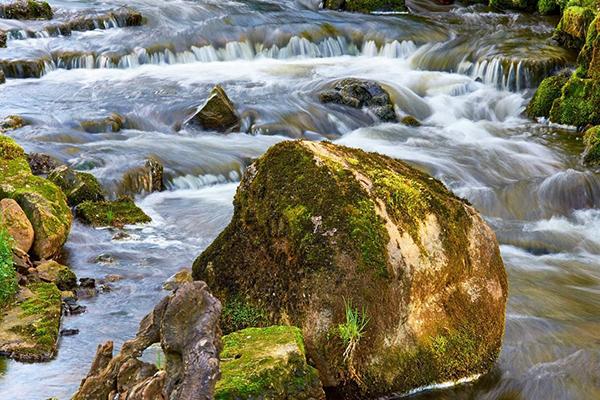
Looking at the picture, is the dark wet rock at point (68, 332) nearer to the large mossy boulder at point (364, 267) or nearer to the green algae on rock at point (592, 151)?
the large mossy boulder at point (364, 267)

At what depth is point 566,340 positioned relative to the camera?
22.0 ft

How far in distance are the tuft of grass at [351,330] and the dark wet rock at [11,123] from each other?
8738 mm

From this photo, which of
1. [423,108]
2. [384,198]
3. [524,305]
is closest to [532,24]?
[423,108]

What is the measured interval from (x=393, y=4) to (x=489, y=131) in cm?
865

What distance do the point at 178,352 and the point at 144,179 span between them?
7556 millimetres

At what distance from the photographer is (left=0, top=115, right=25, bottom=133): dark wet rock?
40.3ft

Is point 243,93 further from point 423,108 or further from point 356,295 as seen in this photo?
point 356,295

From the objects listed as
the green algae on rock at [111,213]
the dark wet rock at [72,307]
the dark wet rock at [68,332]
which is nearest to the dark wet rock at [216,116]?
the green algae on rock at [111,213]

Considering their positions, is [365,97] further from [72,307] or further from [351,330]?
[351,330]

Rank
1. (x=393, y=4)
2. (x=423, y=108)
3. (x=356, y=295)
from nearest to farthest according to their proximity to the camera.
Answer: (x=356, y=295) → (x=423, y=108) → (x=393, y=4)

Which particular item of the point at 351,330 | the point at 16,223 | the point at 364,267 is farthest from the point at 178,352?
the point at 16,223

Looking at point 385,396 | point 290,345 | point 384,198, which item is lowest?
point 385,396

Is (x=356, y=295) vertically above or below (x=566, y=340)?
above

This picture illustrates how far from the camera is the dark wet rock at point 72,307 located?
255 inches
